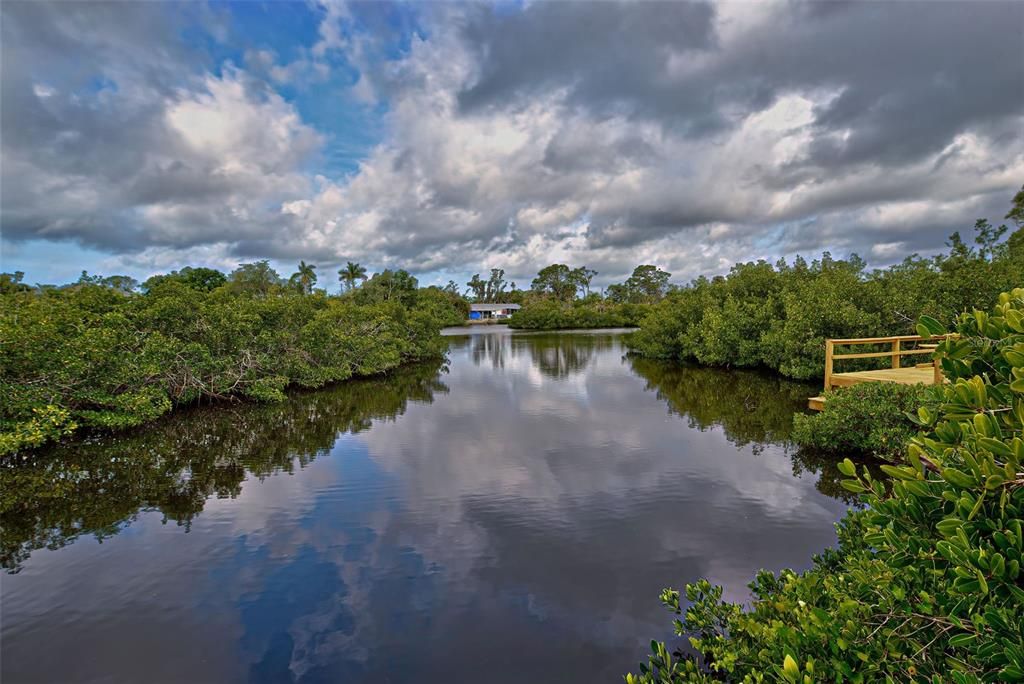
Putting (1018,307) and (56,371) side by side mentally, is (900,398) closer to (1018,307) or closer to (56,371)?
(1018,307)

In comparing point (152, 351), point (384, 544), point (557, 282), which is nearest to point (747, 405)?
point (384, 544)

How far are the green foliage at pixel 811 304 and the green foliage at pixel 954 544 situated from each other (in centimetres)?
1028

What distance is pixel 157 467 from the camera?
744 cm

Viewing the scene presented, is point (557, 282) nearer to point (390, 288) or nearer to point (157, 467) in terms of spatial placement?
point (390, 288)

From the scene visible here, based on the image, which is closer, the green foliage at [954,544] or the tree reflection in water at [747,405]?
the green foliage at [954,544]

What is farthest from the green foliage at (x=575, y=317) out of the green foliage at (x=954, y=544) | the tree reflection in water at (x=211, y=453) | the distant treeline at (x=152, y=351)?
the green foliage at (x=954, y=544)

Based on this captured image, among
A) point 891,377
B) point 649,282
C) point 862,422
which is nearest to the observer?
point 862,422

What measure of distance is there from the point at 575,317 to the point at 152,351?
51.3 m

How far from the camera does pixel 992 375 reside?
1.48 meters

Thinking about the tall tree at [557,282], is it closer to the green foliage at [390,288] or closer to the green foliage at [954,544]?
the green foliage at [390,288]

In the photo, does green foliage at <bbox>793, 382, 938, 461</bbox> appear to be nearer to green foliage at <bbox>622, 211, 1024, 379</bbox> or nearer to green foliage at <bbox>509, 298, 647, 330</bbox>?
green foliage at <bbox>622, 211, 1024, 379</bbox>

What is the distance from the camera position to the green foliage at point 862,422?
6.30 metres

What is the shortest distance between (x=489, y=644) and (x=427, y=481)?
352cm

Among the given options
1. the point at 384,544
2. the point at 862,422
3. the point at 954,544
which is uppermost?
the point at 954,544
